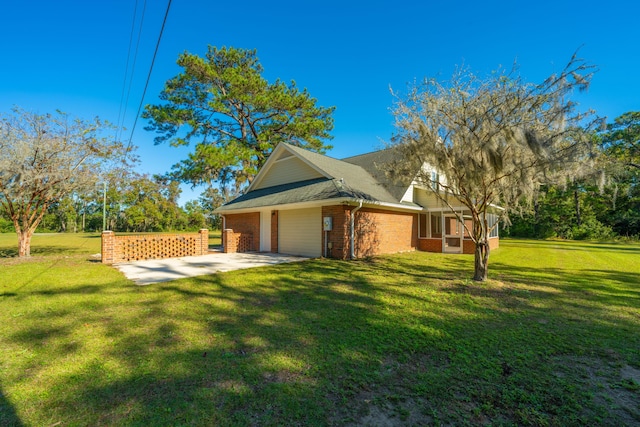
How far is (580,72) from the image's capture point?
580 cm

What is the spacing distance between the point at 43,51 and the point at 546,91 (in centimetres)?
1637

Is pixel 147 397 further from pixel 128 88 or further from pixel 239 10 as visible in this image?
pixel 128 88

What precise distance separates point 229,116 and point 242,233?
1079cm

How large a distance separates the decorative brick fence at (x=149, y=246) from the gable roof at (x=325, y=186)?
3293 mm

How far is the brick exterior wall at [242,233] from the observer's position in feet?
44.9

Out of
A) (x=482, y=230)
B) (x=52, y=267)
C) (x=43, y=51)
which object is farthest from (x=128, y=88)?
(x=482, y=230)

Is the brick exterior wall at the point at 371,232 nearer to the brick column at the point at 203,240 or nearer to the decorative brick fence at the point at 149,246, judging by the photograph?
the brick column at the point at 203,240

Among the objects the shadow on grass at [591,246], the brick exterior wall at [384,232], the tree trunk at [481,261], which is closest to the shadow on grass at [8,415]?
the tree trunk at [481,261]

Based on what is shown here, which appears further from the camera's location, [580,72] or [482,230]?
[482,230]

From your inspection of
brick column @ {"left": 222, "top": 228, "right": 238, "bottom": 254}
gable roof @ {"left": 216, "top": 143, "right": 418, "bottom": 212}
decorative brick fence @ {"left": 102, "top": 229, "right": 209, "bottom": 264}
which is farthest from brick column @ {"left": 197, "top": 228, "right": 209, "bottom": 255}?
gable roof @ {"left": 216, "top": 143, "right": 418, "bottom": 212}

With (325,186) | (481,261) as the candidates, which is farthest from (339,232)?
(481,261)

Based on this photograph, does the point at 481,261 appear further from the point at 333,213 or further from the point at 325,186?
the point at 325,186

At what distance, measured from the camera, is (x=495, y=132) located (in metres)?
6.20

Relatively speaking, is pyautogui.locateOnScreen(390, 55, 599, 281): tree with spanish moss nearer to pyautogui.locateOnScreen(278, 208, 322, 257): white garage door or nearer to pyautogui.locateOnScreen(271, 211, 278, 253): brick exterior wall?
pyautogui.locateOnScreen(278, 208, 322, 257): white garage door
